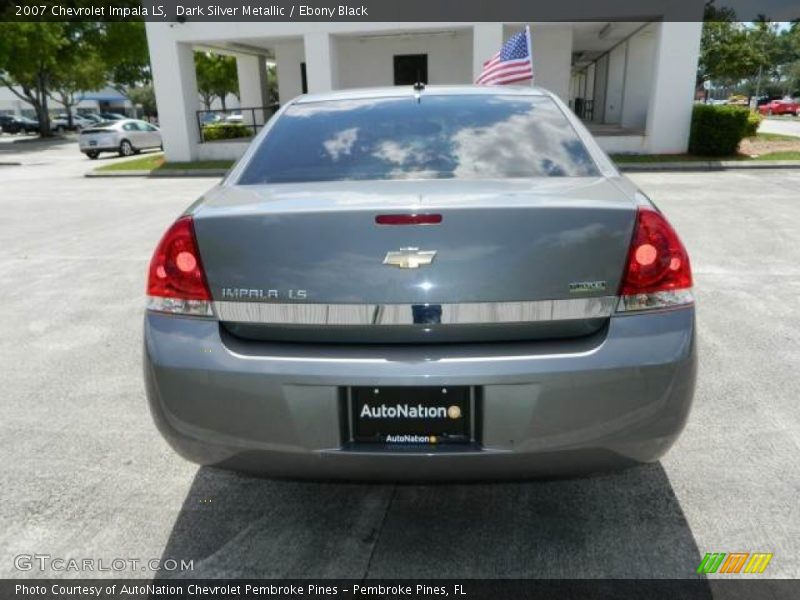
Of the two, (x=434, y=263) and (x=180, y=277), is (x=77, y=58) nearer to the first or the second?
(x=180, y=277)

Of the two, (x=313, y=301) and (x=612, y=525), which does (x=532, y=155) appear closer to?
(x=313, y=301)

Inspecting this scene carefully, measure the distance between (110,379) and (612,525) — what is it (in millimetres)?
3007

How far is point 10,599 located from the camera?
2.15 metres

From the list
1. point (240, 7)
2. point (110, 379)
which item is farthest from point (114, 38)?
point (110, 379)

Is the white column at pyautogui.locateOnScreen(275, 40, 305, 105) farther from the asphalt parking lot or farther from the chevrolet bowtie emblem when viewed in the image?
the chevrolet bowtie emblem

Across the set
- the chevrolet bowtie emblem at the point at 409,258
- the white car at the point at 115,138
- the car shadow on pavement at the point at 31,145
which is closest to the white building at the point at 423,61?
the white car at the point at 115,138

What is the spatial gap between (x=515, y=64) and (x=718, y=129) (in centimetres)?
903

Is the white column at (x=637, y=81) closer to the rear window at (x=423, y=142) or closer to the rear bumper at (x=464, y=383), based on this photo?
the rear window at (x=423, y=142)

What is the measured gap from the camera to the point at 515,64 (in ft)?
29.8

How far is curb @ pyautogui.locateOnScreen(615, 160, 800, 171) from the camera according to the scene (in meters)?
14.4

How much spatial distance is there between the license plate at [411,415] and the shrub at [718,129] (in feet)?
53.3

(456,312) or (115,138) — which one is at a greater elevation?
(456,312)

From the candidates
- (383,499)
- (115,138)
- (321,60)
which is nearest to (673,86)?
(321,60)

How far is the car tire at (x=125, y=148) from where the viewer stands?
25.2 m
